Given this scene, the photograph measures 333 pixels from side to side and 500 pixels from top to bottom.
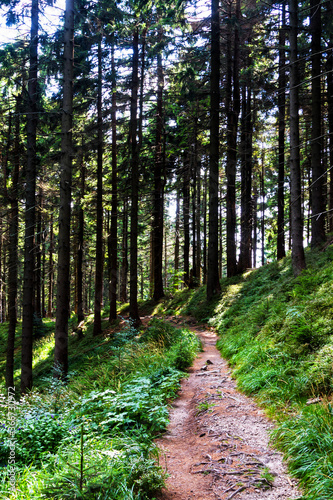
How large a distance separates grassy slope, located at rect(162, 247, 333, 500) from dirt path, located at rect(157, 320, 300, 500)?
0.19 metres

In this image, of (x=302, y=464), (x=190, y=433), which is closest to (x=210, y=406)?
(x=190, y=433)

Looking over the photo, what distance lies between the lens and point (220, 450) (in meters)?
3.41

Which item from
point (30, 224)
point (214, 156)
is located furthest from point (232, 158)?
point (30, 224)

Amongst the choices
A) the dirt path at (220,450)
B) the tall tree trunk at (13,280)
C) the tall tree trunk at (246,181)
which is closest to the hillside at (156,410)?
the dirt path at (220,450)

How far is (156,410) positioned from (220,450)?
1.10 meters

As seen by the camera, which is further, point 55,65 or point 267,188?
point 267,188

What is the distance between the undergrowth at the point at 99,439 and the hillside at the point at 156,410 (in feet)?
0.04

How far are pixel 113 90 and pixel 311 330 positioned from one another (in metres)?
13.8

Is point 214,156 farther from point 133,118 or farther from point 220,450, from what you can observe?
point 220,450

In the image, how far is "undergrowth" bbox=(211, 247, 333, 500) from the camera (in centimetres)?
275

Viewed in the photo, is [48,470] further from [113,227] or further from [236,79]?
[236,79]

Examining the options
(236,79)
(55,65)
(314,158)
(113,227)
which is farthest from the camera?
(113,227)

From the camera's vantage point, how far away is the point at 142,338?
1003 centimetres

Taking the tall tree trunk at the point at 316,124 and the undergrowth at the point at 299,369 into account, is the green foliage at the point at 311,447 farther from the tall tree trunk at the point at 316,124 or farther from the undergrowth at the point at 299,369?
the tall tree trunk at the point at 316,124
